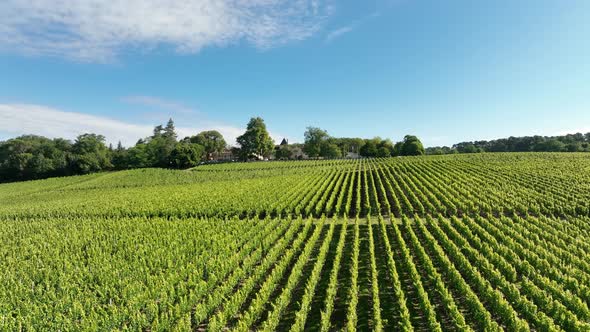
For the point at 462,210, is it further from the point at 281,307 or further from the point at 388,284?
the point at 281,307

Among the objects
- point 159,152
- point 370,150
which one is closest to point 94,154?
point 159,152

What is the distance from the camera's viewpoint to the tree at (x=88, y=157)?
71.7 m

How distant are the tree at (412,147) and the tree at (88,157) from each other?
96514 millimetres

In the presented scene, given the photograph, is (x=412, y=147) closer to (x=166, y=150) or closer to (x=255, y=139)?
(x=255, y=139)

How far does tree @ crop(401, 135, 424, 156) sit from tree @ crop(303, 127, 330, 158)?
3149cm

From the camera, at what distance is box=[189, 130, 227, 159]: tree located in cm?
11069

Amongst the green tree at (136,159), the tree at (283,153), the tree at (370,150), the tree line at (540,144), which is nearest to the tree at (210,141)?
the tree at (283,153)

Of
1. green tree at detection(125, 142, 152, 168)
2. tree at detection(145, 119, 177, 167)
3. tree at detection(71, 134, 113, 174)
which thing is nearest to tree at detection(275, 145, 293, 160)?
tree at detection(145, 119, 177, 167)

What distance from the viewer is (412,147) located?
103625 millimetres

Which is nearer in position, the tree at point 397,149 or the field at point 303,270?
the field at point 303,270

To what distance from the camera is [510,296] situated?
37.2 feet

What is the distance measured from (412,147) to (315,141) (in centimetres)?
3738

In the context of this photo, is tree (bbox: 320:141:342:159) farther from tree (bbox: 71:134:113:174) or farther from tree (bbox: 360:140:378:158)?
tree (bbox: 71:134:113:174)

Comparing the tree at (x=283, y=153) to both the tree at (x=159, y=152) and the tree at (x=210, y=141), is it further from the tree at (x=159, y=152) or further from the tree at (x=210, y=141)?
the tree at (x=159, y=152)
